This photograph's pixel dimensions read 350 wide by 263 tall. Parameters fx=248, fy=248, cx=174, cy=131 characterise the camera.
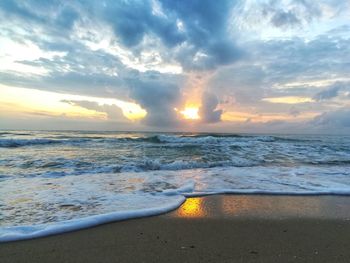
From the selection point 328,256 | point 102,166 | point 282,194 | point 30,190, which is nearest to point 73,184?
point 30,190

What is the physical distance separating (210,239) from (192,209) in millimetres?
1453

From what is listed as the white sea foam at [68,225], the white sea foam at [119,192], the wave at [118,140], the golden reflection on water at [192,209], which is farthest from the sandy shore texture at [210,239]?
the wave at [118,140]

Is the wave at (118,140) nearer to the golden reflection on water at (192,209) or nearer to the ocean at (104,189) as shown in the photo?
the ocean at (104,189)

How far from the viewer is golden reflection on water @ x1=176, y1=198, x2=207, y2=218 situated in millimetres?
4398

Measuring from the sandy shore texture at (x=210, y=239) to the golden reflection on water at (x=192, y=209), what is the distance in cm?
2

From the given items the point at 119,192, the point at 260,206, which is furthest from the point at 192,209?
the point at 119,192

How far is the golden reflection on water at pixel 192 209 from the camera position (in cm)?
440

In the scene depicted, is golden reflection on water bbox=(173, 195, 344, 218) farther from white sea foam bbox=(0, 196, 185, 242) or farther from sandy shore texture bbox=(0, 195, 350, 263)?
white sea foam bbox=(0, 196, 185, 242)

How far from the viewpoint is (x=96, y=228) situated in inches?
146

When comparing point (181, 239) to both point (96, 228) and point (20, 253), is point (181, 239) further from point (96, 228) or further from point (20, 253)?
point (20, 253)

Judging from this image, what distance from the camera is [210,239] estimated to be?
128 inches

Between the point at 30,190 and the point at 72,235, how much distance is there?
2999 mm

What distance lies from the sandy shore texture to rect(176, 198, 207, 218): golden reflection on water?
0.7 inches

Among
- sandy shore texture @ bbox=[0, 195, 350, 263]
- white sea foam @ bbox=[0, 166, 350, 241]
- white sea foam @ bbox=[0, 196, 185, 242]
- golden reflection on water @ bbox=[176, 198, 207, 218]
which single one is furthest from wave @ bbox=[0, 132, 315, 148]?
sandy shore texture @ bbox=[0, 195, 350, 263]
